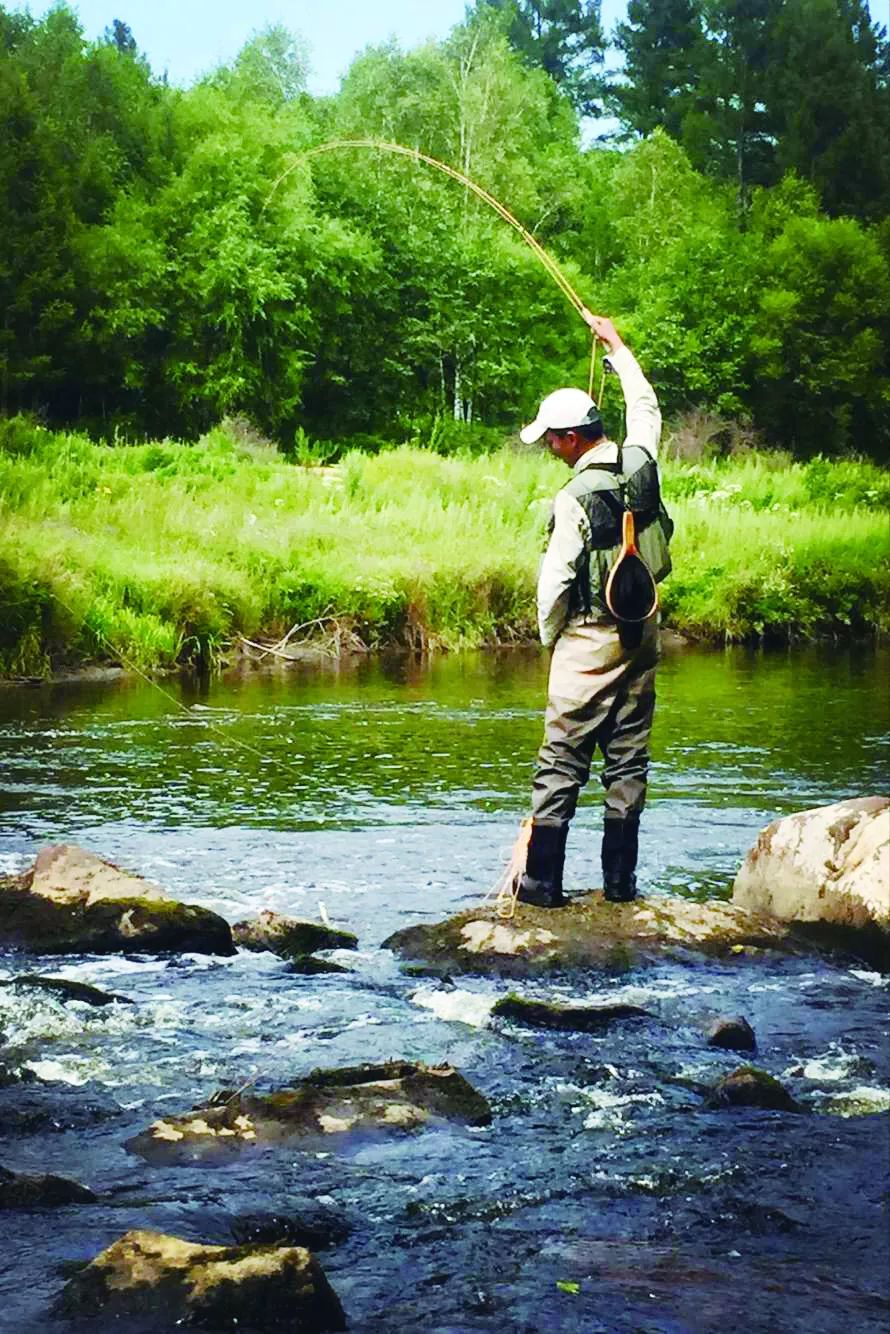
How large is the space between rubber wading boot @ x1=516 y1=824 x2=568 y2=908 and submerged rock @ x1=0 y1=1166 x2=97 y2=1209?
274 centimetres

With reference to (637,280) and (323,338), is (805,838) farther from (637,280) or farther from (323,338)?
(637,280)

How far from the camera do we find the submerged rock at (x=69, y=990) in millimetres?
5445

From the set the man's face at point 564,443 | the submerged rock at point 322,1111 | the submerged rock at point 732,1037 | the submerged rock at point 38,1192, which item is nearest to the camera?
the submerged rock at point 38,1192

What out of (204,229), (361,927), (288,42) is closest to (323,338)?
(204,229)

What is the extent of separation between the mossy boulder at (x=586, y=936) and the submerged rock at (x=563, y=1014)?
52 centimetres

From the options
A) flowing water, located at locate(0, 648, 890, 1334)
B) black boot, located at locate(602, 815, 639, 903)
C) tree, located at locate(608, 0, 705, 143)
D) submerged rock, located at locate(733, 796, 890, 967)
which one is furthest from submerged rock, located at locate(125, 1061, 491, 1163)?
tree, located at locate(608, 0, 705, 143)

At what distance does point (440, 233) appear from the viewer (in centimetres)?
4500

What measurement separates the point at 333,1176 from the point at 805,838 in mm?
3105

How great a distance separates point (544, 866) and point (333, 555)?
12.5m

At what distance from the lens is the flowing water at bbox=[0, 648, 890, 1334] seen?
346cm

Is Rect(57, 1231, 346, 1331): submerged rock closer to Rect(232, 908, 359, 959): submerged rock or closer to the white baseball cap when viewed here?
Rect(232, 908, 359, 959): submerged rock

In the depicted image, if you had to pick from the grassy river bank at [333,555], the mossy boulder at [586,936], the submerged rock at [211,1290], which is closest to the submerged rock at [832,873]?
the mossy boulder at [586,936]

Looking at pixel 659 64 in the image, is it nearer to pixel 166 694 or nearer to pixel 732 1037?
pixel 166 694

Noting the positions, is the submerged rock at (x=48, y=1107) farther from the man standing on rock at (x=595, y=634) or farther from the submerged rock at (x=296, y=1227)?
the man standing on rock at (x=595, y=634)
